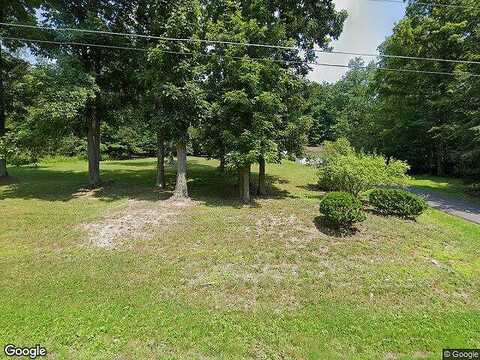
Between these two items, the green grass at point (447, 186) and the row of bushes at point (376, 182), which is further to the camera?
the green grass at point (447, 186)

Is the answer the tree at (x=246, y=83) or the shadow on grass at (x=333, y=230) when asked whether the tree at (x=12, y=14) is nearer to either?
the tree at (x=246, y=83)

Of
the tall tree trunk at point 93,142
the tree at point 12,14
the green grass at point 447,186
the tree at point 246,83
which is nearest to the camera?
the tree at point 246,83

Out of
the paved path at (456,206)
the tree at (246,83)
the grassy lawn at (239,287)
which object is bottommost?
the grassy lawn at (239,287)

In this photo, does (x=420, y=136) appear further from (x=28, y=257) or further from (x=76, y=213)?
(x=28, y=257)

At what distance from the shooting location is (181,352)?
4109mm

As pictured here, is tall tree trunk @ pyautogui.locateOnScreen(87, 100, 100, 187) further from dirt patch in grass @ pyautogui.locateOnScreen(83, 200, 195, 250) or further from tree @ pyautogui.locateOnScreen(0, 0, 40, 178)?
dirt patch in grass @ pyautogui.locateOnScreen(83, 200, 195, 250)

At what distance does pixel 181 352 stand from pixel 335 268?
3.61 m

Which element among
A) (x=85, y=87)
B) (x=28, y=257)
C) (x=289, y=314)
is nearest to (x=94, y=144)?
(x=85, y=87)

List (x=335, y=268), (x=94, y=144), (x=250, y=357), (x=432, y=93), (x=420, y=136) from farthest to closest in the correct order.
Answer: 1. (x=420, y=136)
2. (x=432, y=93)
3. (x=94, y=144)
4. (x=335, y=268)
5. (x=250, y=357)

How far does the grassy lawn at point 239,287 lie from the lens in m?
4.35

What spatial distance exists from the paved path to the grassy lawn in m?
2.43

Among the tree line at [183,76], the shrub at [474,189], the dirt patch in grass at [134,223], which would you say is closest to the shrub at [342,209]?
the tree line at [183,76]

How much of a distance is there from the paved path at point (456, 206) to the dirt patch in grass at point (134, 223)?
954cm

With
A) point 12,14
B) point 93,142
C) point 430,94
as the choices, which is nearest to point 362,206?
point 93,142
